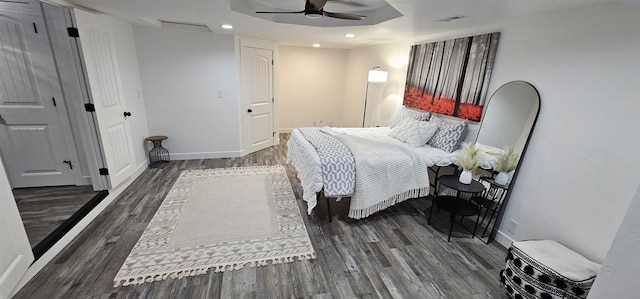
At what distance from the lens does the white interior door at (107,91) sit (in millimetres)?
2660

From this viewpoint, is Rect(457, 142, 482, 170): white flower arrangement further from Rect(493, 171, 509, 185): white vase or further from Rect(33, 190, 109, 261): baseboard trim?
Rect(33, 190, 109, 261): baseboard trim

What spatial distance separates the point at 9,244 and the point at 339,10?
3546mm

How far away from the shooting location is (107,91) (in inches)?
116

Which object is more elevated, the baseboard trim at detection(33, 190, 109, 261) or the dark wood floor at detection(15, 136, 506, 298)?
the baseboard trim at detection(33, 190, 109, 261)

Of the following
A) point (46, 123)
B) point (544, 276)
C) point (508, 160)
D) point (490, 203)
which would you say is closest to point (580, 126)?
point (508, 160)

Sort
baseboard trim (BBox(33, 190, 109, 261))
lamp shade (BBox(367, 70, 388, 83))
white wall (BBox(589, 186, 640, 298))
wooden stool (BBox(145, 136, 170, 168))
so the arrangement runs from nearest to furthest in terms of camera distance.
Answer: white wall (BBox(589, 186, 640, 298)) < baseboard trim (BBox(33, 190, 109, 261)) < wooden stool (BBox(145, 136, 170, 168)) < lamp shade (BBox(367, 70, 388, 83))

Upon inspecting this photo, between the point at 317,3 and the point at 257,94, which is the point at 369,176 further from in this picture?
the point at 257,94

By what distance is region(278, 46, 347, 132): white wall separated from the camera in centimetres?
607

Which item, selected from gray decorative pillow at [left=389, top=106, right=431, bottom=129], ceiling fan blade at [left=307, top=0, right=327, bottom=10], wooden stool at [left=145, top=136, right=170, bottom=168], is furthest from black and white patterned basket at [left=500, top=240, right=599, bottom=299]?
wooden stool at [left=145, top=136, right=170, bottom=168]

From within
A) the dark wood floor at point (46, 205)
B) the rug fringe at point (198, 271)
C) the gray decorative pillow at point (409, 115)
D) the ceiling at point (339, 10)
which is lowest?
the rug fringe at point (198, 271)

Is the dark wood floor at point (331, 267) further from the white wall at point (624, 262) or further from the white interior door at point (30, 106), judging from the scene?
the white interior door at point (30, 106)

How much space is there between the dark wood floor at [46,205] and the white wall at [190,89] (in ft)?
5.05

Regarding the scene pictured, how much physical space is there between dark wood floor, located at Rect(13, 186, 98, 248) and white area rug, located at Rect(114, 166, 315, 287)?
2.53 feet

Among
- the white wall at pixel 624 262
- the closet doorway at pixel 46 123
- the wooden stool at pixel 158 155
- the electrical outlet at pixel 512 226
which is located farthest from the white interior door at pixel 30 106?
the electrical outlet at pixel 512 226
